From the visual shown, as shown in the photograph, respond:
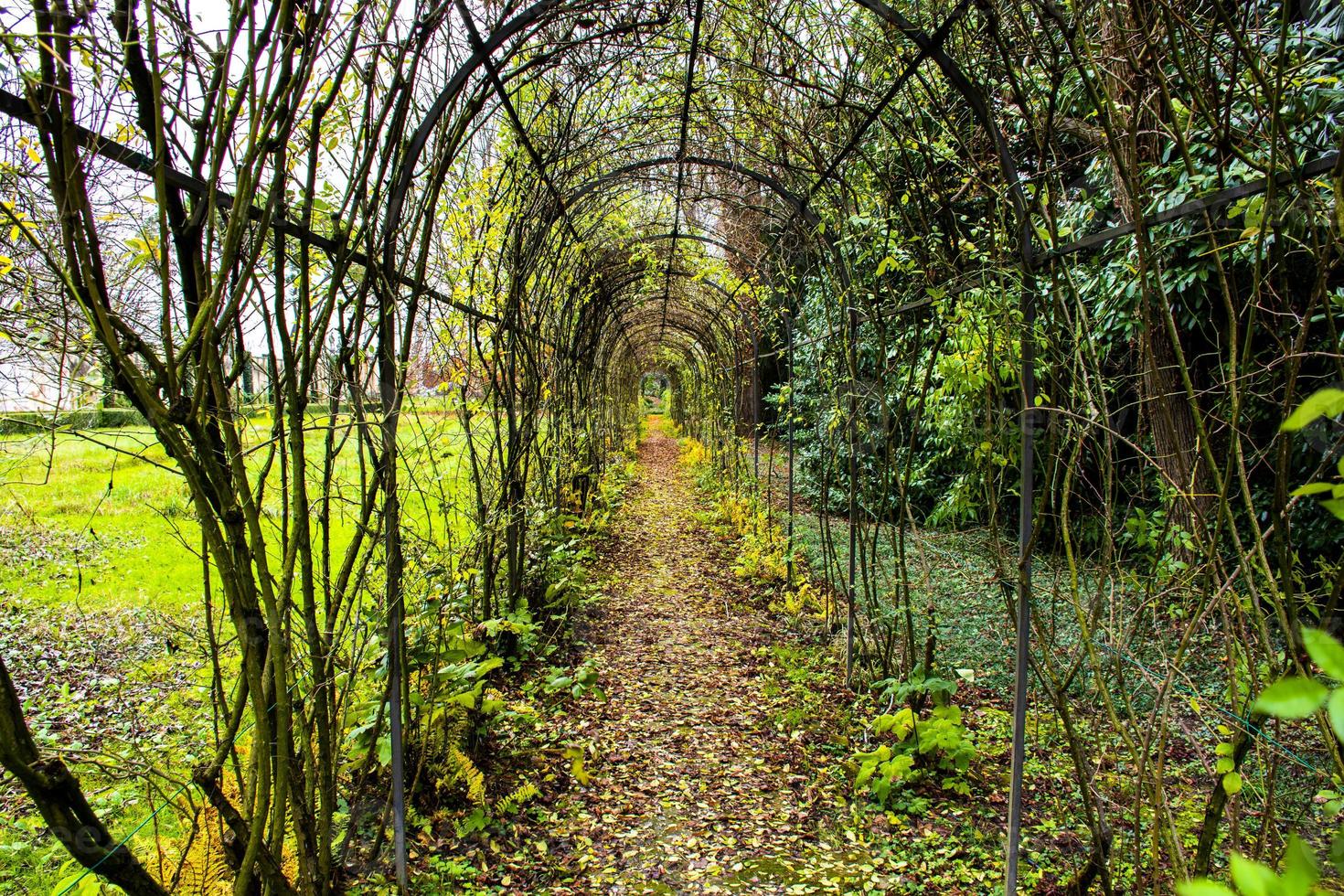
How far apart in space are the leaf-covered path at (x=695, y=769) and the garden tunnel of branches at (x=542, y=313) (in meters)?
0.68

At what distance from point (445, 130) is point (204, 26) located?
102 cm

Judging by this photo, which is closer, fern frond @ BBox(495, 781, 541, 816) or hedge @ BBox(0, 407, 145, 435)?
hedge @ BBox(0, 407, 145, 435)

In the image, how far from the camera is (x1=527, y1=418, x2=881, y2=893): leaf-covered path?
8.45ft

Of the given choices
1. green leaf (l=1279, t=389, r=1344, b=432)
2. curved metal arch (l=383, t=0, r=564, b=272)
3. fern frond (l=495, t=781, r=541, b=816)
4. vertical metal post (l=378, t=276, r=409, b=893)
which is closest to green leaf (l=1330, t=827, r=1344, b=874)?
green leaf (l=1279, t=389, r=1344, b=432)

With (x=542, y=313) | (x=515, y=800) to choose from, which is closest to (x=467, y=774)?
(x=515, y=800)

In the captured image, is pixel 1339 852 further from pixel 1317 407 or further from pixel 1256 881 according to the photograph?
pixel 1317 407

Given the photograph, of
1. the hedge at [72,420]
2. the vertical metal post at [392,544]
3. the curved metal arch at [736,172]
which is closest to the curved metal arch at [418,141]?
the vertical metal post at [392,544]

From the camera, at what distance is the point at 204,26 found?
4.86 feet

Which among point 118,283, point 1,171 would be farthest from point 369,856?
point 1,171

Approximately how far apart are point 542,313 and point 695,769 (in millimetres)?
3433

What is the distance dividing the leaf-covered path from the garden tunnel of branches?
68 centimetres

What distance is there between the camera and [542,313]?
17.1 ft

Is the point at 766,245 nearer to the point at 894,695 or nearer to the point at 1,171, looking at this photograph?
the point at 894,695

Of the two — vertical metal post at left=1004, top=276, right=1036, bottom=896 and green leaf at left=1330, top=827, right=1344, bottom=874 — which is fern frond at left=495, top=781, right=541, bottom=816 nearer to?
vertical metal post at left=1004, top=276, right=1036, bottom=896
